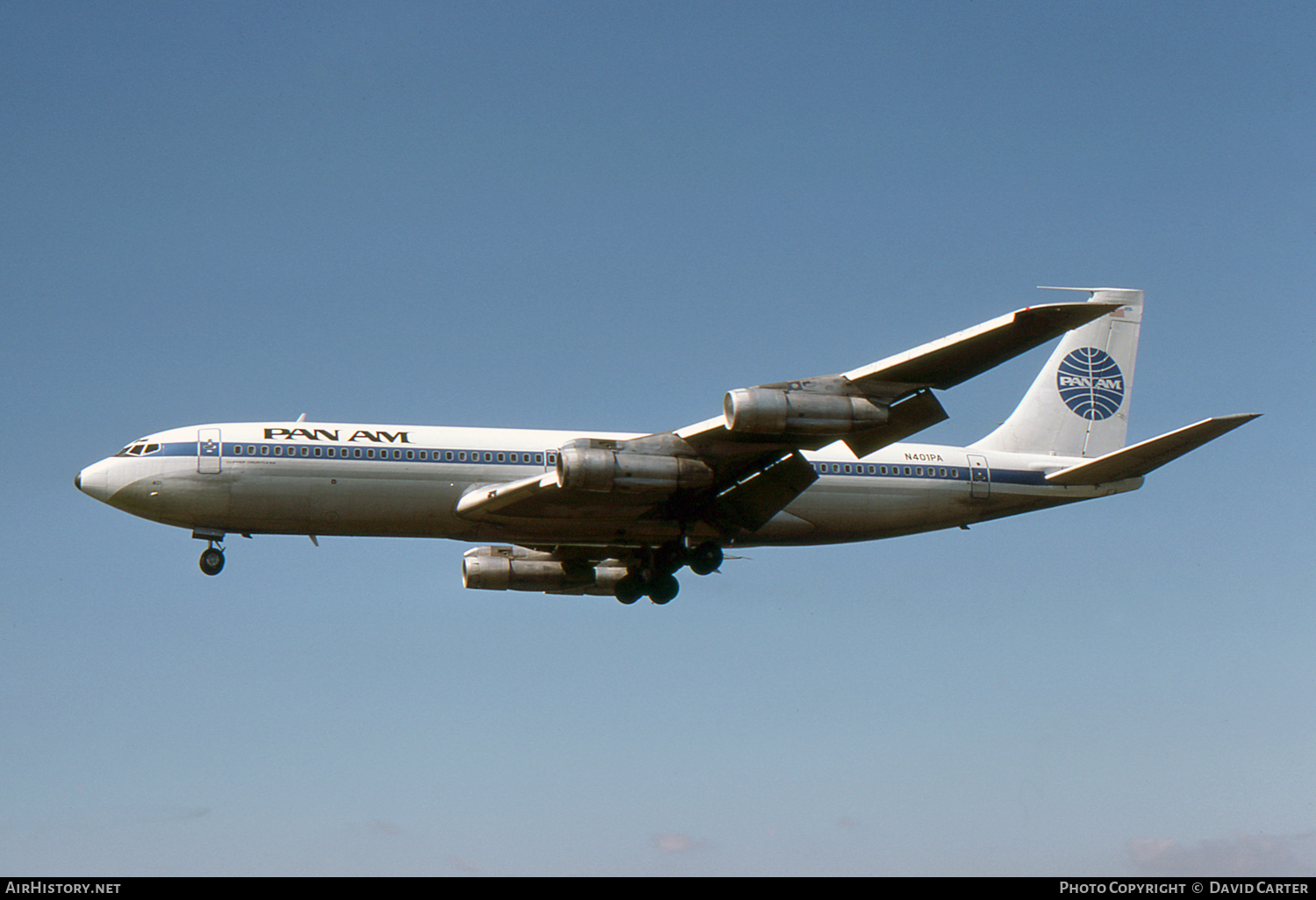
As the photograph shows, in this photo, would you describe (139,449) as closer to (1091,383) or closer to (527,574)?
(527,574)

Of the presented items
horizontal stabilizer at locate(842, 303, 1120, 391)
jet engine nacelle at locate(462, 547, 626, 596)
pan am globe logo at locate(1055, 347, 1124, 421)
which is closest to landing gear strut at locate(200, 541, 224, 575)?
jet engine nacelle at locate(462, 547, 626, 596)

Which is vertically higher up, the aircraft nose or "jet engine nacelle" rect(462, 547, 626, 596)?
the aircraft nose

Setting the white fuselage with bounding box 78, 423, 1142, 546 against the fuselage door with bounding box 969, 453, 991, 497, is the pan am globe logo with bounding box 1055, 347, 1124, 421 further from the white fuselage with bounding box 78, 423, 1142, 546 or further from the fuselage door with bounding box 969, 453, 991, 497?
the white fuselage with bounding box 78, 423, 1142, 546

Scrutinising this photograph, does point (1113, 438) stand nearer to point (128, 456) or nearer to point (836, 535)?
point (836, 535)

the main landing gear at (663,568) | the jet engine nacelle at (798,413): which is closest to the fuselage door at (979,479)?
the main landing gear at (663,568)

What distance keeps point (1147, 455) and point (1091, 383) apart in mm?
7846

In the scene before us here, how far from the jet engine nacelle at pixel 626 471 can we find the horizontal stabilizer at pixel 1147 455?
37.7ft

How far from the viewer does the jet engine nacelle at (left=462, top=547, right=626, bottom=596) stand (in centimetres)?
4134

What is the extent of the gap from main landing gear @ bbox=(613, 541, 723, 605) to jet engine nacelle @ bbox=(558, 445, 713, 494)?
13.4 ft

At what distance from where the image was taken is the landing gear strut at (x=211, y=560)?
34219 mm

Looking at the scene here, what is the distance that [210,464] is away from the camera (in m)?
33.6

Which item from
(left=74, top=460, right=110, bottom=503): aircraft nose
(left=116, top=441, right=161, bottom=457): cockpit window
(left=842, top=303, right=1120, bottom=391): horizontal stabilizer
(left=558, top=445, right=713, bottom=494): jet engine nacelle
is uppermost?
(left=116, top=441, right=161, bottom=457): cockpit window
